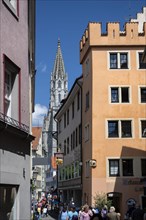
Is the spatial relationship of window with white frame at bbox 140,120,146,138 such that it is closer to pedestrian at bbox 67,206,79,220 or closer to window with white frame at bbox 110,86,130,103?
window with white frame at bbox 110,86,130,103

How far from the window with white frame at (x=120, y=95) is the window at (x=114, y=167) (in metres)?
5.10

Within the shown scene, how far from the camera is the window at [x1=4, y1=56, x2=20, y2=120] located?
11.5 m

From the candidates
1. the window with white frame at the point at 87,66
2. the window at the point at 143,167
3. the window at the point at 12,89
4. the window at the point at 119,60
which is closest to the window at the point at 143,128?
the window at the point at 143,167

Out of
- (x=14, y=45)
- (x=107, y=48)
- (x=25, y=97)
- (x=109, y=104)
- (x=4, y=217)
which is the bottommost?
(x=4, y=217)

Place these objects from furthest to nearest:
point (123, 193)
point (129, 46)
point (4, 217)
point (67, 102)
A: point (67, 102)
point (129, 46)
point (123, 193)
point (4, 217)

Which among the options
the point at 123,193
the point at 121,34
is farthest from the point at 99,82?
the point at 123,193

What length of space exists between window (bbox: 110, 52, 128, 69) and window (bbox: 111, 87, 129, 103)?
6.32 feet

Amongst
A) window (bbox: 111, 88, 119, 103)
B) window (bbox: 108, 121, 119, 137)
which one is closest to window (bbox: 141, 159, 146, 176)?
window (bbox: 108, 121, 119, 137)

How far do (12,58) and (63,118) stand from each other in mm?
45055

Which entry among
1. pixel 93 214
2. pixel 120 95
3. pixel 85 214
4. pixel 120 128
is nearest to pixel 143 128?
pixel 120 128

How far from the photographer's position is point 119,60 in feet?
131

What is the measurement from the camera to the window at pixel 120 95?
3922 cm

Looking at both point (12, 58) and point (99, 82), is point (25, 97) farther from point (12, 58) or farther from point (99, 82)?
point (99, 82)

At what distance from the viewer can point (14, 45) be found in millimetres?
11805
